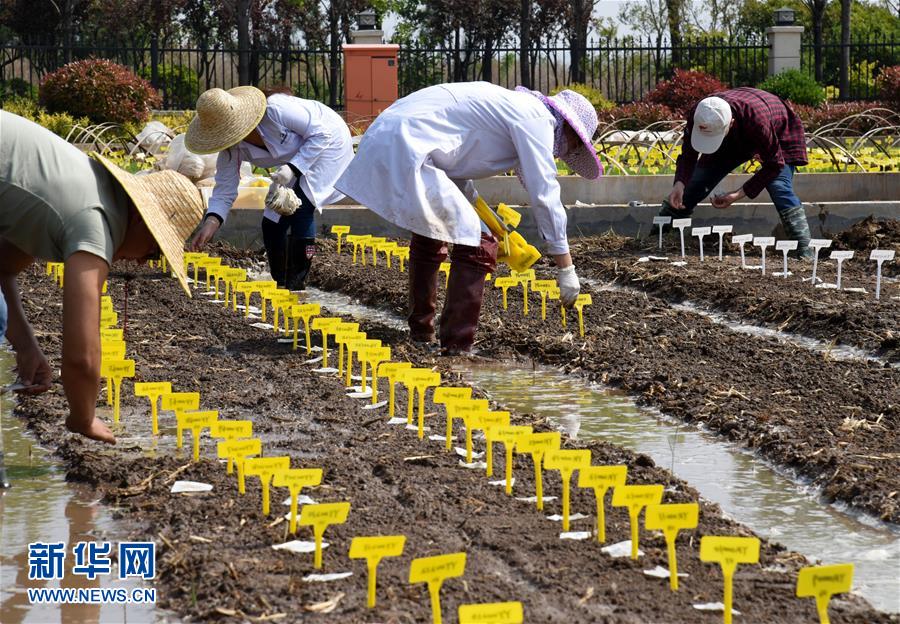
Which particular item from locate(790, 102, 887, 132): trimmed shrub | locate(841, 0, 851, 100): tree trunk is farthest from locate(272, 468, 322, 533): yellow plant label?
A: locate(841, 0, 851, 100): tree trunk

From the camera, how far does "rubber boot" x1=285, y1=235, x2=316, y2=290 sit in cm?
773

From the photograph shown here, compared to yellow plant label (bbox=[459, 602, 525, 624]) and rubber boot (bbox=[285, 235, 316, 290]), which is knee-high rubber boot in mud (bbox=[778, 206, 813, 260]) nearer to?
rubber boot (bbox=[285, 235, 316, 290])

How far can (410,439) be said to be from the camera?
4.31 m

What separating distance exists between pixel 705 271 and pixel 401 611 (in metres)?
5.83

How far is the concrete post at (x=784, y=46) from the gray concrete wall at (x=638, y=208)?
12165 mm

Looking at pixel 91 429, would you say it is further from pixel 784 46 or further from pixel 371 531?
pixel 784 46

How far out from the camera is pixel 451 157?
562 cm

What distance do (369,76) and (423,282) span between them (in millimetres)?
13912

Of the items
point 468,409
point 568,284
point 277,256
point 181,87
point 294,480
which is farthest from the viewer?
point 181,87

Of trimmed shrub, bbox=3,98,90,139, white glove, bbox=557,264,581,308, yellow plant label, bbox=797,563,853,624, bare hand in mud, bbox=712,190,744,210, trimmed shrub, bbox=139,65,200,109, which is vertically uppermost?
trimmed shrub, bbox=139,65,200,109

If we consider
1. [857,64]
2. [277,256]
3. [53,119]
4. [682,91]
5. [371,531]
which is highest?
[857,64]

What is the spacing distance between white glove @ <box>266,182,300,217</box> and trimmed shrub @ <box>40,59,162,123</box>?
973 centimetres

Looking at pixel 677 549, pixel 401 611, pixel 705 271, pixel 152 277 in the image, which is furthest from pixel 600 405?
pixel 152 277

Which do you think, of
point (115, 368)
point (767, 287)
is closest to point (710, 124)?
point (767, 287)
